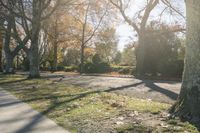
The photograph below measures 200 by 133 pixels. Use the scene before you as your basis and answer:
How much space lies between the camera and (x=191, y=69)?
9.27m

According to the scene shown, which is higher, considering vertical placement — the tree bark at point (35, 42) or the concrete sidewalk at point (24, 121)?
the tree bark at point (35, 42)

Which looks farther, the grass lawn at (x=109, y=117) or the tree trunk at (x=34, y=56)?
the tree trunk at (x=34, y=56)

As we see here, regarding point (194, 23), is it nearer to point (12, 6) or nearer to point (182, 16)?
point (12, 6)

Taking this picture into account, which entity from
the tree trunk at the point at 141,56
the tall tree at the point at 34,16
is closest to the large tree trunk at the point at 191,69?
the tall tree at the point at 34,16

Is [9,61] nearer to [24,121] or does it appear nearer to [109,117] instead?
[24,121]

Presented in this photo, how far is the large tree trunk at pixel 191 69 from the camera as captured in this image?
8.97 meters

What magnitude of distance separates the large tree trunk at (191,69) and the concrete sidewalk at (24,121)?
9.88ft

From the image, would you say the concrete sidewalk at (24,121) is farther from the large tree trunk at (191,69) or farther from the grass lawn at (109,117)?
the large tree trunk at (191,69)

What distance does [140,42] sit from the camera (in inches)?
1339

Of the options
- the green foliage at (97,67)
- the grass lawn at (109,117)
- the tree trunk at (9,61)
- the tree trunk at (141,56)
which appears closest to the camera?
the grass lawn at (109,117)

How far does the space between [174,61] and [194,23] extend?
21631 mm

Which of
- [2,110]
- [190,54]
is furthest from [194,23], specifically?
[2,110]

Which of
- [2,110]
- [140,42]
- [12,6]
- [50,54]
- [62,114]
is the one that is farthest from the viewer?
[50,54]

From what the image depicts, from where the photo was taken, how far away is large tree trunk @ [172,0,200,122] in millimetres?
8969
